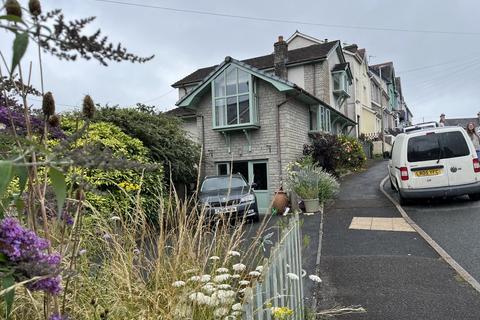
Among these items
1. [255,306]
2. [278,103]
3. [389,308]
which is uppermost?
[278,103]

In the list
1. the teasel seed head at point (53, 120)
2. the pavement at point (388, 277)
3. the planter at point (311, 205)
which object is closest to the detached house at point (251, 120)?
the planter at point (311, 205)

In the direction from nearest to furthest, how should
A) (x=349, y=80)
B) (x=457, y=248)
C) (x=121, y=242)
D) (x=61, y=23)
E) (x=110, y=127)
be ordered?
1. (x=61, y=23)
2. (x=121, y=242)
3. (x=457, y=248)
4. (x=110, y=127)
5. (x=349, y=80)

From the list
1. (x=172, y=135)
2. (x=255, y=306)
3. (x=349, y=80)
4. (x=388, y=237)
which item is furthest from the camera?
(x=349, y=80)

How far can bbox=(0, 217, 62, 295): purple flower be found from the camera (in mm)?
990

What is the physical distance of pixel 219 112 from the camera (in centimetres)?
1614

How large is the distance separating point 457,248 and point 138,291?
606 centimetres

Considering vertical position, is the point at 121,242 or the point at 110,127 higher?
the point at 110,127

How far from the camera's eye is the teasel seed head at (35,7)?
94 centimetres

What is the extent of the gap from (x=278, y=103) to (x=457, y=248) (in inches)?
377

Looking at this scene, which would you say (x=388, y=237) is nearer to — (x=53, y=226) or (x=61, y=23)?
(x=53, y=226)

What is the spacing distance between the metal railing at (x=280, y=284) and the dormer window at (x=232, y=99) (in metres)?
11.7

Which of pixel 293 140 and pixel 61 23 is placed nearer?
pixel 61 23

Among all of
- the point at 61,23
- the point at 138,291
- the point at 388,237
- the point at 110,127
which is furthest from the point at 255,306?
the point at 110,127

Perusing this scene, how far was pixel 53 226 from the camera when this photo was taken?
261 cm
